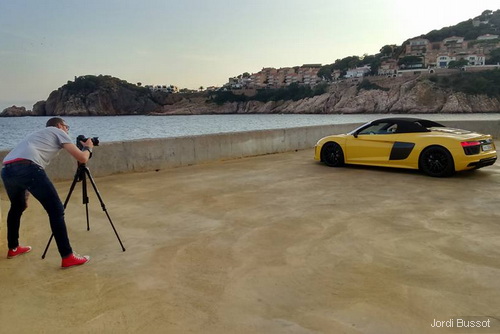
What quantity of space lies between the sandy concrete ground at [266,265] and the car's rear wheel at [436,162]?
3.53 ft

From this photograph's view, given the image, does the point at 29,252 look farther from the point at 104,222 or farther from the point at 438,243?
the point at 438,243

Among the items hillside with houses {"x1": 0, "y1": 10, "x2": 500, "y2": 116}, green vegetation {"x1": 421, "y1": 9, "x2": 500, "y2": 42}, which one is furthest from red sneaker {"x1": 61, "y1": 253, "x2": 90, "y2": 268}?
green vegetation {"x1": 421, "y1": 9, "x2": 500, "y2": 42}

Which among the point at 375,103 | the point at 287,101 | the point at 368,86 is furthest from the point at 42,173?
the point at 287,101

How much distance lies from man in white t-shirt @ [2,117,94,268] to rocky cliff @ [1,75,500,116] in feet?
372

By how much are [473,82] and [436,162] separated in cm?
11830

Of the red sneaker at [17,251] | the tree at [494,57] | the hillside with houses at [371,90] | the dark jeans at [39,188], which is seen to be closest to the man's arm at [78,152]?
the dark jeans at [39,188]

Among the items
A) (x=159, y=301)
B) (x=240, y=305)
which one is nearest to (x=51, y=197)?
(x=159, y=301)

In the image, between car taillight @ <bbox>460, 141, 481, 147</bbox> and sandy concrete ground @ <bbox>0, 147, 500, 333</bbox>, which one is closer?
sandy concrete ground @ <bbox>0, 147, 500, 333</bbox>

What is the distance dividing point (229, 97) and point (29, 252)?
509 feet

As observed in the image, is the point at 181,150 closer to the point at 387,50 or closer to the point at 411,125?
the point at 411,125

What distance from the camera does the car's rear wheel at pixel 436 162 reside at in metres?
7.65

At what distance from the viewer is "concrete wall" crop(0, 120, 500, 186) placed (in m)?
8.66

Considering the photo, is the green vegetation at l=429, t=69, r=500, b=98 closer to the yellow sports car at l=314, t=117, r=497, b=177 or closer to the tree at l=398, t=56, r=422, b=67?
the tree at l=398, t=56, r=422, b=67

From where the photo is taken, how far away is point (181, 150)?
A: 33.3 ft
